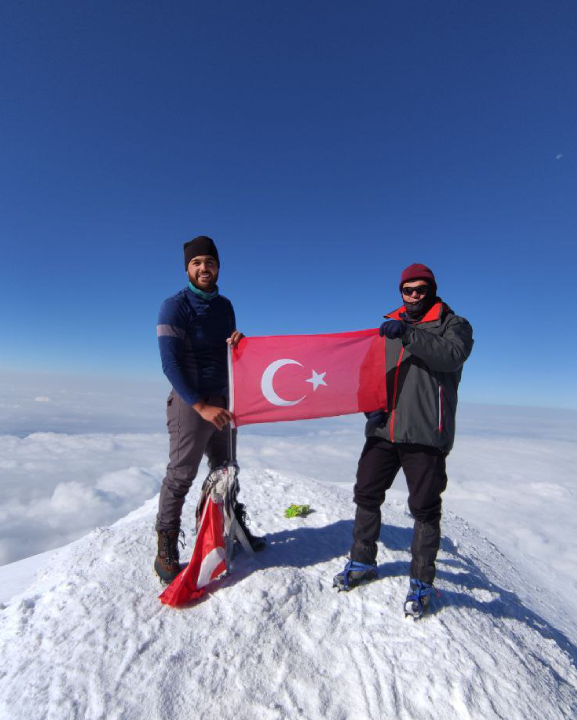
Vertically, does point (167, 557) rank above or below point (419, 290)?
below

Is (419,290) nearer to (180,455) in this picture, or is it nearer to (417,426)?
(417,426)

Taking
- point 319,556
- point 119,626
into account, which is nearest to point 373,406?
point 319,556

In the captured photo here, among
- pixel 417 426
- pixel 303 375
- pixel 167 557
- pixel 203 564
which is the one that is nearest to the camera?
pixel 417 426

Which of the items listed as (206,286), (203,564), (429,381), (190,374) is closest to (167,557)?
(203,564)

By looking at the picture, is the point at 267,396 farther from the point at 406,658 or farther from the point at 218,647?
the point at 406,658

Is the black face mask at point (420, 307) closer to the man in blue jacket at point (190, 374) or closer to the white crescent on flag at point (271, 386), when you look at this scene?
the white crescent on flag at point (271, 386)
